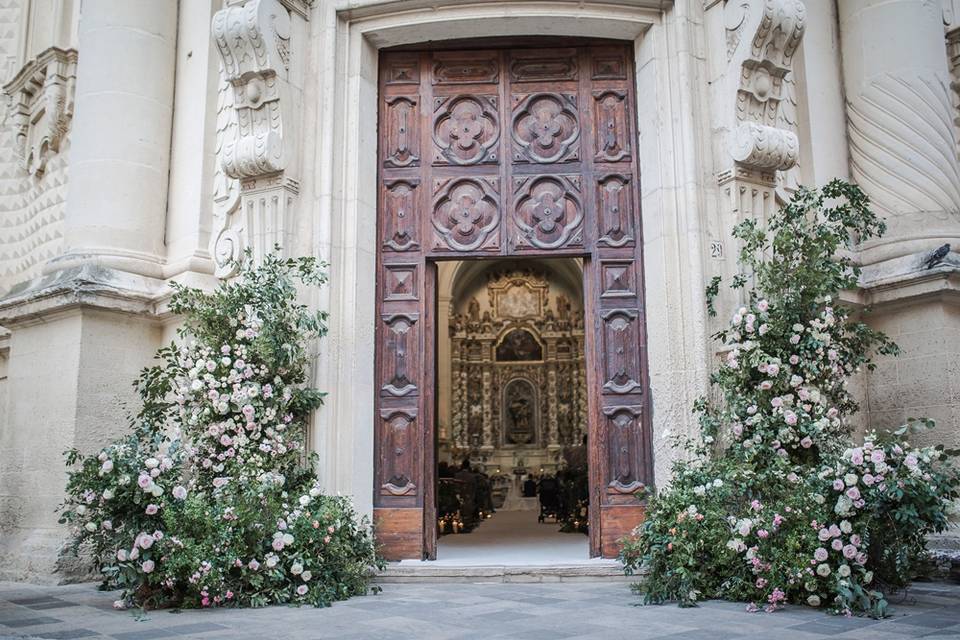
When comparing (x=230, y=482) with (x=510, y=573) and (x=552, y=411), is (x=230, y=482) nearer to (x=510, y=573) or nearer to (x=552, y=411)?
(x=510, y=573)

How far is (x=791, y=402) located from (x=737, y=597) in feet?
4.52

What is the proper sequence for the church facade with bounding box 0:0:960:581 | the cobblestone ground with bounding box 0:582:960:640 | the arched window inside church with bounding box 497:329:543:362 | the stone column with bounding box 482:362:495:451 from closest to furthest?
1. the cobblestone ground with bounding box 0:582:960:640
2. the church facade with bounding box 0:0:960:581
3. the stone column with bounding box 482:362:495:451
4. the arched window inside church with bounding box 497:329:543:362

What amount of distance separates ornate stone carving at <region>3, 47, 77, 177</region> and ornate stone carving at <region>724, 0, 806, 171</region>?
288 inches

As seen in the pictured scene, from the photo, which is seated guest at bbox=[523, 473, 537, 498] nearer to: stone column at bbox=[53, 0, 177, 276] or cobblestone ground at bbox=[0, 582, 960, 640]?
stone column at bbox=[53, 0, 177, 276]

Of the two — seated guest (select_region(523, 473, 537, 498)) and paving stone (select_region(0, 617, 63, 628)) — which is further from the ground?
seated guest (select_region(523, 473, 537, 498))

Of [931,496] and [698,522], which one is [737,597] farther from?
[931,496]

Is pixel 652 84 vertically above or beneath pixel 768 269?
above

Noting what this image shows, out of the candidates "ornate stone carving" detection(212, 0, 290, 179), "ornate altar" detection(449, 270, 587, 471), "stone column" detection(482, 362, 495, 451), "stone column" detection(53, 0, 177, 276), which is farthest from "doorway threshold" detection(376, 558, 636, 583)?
"stone column" detection(482, 362, 495, 451)

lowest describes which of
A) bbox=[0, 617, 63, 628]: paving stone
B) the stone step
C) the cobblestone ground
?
bbox=[0, 617, 63, 628]: paving stone

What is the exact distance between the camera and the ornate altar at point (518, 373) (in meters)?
20.4

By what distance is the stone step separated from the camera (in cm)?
634

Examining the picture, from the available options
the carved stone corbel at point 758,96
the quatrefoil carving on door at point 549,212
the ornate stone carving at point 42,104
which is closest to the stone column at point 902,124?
the carved stone corbel at point 758,96

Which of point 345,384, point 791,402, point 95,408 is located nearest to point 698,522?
point 791,402

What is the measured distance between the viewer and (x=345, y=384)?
267 inches
